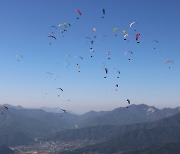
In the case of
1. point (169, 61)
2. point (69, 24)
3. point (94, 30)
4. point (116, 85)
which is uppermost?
point (69, 24)

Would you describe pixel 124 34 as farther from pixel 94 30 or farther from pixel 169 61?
pixel 169 61

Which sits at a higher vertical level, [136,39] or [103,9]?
[103,9]

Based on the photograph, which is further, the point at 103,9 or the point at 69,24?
the point at 69,24

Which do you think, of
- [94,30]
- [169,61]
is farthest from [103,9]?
[169,61]

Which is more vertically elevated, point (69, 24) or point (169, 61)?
point (69, 24)

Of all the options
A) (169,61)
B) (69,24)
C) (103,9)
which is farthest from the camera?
(169,61)

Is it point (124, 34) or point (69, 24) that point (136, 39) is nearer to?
point (124, 34)

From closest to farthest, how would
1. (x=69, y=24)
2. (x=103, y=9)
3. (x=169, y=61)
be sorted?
(x=103, y=9) < (x=69, y=24) < (x=169, y=61)

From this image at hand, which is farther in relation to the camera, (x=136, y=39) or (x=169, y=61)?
(x=169, y=61)

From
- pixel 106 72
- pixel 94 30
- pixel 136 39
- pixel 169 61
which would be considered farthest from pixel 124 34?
pixel 169 61
